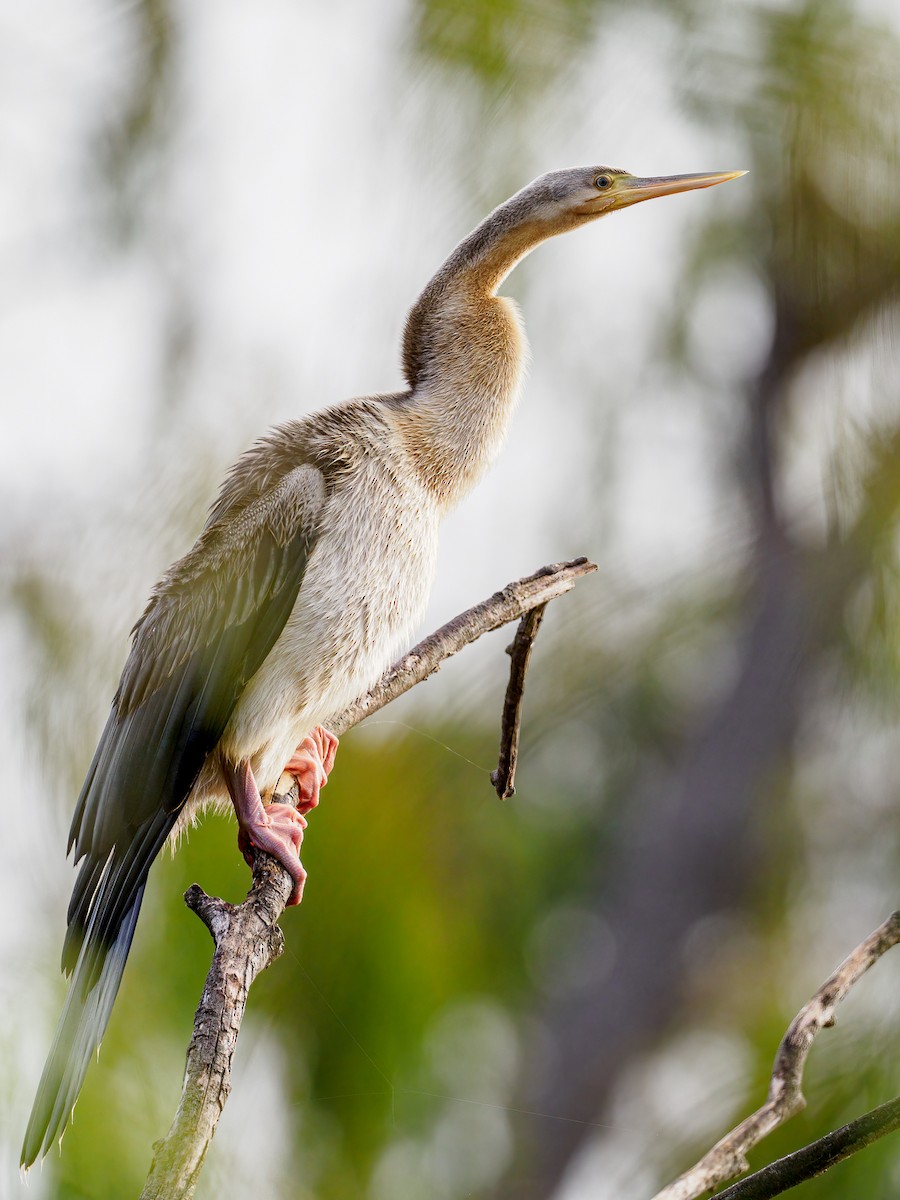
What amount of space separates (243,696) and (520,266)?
1332mm

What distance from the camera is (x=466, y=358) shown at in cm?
198

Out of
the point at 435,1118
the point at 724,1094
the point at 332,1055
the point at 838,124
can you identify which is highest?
the point at 838,124

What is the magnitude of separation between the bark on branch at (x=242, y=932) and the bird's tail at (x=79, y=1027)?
0.21m

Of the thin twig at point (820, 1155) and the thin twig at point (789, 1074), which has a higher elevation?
the thin twig at point (789, 1074)

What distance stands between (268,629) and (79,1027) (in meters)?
0.60

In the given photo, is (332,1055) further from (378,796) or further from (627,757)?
(627,757)

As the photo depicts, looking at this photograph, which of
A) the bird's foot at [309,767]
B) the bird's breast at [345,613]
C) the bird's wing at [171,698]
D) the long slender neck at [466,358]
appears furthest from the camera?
the bird's foot at [309,767]

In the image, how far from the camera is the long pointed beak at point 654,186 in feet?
6.93

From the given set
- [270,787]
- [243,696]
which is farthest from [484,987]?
[243,696]

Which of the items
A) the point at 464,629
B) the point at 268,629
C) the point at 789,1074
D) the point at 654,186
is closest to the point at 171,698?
the point at 268,629

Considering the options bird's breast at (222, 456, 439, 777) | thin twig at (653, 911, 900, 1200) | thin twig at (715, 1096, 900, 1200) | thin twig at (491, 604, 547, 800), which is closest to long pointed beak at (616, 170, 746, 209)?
bird's breast at (222, 456, 439, 777)

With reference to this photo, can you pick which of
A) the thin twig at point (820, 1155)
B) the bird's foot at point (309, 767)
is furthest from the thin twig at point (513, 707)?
the thin twig at point (820, 1155)

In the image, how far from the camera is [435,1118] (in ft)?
8.52

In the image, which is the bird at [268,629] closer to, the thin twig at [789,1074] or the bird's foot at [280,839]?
the bird's foot at [280,839]
